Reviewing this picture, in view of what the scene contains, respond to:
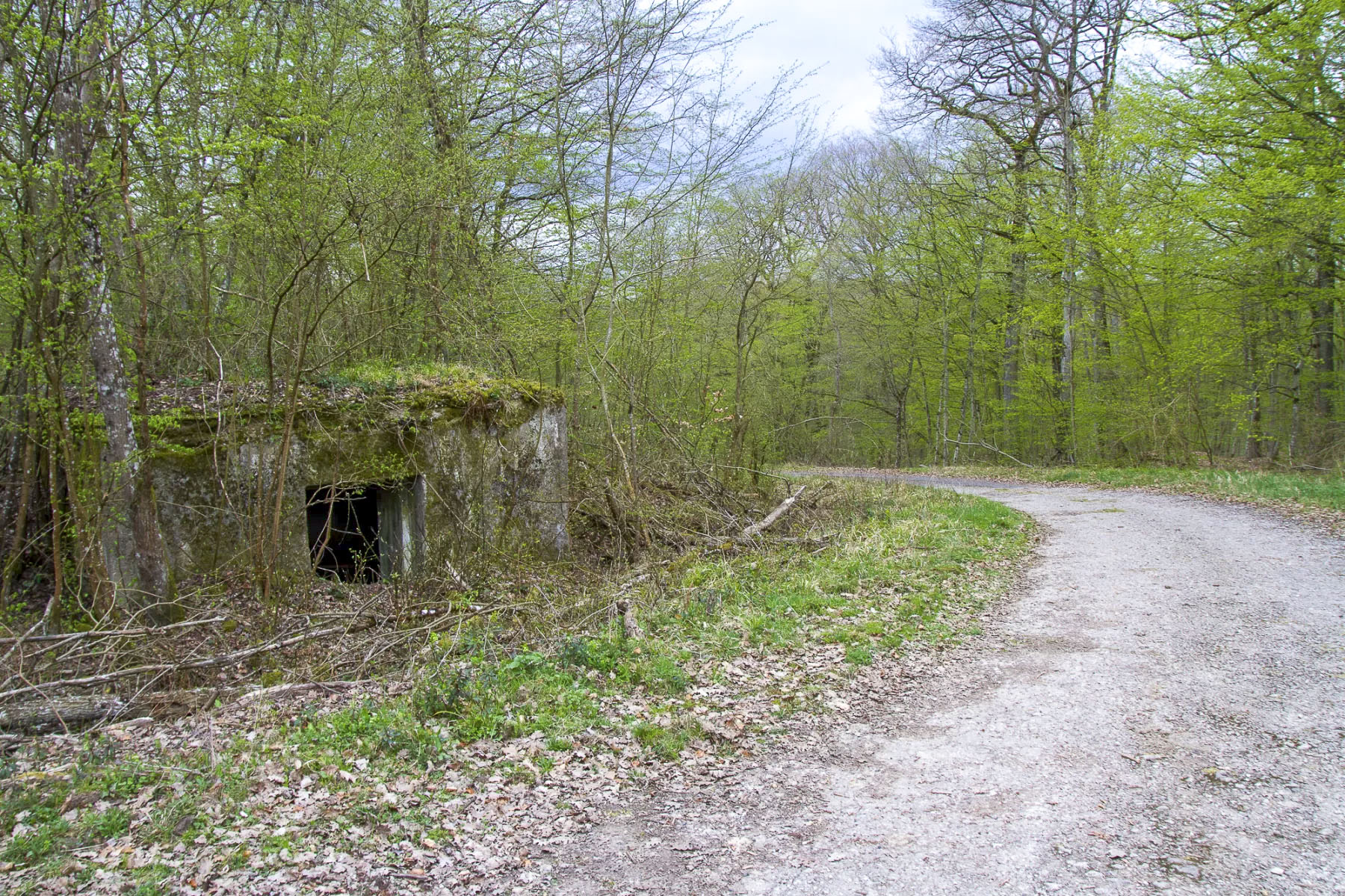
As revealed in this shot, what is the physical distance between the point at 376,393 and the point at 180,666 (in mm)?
4029

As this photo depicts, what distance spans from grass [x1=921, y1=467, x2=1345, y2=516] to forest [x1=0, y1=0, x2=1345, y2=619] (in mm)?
1447

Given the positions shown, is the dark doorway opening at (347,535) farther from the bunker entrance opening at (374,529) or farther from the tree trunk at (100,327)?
the tree trunk at (100,327)

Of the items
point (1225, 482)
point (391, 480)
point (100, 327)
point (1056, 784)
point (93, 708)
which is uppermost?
point (100, 327)

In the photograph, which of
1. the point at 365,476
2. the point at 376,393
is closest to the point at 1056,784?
the point at 365,476

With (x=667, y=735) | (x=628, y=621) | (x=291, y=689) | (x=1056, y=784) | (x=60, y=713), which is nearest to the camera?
(x=1056, y=784)

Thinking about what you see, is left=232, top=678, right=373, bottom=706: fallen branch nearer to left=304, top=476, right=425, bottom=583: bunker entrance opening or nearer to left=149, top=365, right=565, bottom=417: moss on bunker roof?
left=304, top=476, right=425, bottom=583: bunker entrance opening

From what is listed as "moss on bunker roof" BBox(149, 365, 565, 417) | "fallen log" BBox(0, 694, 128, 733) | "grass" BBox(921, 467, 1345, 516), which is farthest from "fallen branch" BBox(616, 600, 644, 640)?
"grass" BBox(921, 467, 1345, 516)

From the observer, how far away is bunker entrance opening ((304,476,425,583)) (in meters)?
8.34

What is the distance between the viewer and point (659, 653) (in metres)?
5.46

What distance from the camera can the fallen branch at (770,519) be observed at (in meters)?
10.2

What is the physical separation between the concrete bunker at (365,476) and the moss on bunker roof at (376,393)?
0.02 metres

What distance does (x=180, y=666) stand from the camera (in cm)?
517

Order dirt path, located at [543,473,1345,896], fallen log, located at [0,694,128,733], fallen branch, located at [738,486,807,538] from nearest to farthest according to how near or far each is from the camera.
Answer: dirt path, located at [543,473,1345,896]
fallen log, located at [0,694,128,733]
fallen branch, located at [738,486,807,538]

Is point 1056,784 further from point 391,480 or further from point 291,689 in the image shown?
point 391,480
